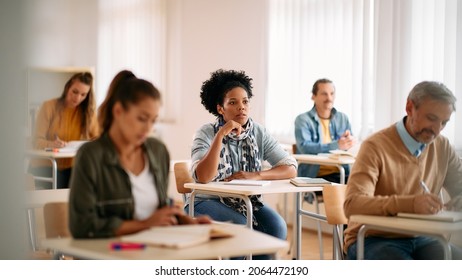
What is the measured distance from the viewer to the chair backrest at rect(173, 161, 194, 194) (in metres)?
3.05

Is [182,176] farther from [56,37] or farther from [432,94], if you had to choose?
[432,94]

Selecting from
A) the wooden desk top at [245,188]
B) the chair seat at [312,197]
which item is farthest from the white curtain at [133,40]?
the chair seat at [312,197]

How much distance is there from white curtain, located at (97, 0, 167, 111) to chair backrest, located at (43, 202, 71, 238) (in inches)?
17.2

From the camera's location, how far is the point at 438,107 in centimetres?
296

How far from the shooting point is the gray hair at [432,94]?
9.75 feet

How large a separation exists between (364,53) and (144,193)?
5.95ft

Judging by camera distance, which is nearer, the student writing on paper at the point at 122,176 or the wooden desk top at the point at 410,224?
the student writing on paper at the point at 122,176

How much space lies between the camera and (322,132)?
201 inches

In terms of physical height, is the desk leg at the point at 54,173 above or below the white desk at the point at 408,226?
above

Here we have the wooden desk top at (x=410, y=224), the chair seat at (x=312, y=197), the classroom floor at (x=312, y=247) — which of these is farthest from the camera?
the chair seat at (x=312, y=197)

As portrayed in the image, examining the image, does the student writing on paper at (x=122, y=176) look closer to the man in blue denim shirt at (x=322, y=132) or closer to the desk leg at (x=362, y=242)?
the desk leg at (x=362, y=242)

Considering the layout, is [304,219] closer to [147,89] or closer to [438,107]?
[438,107]

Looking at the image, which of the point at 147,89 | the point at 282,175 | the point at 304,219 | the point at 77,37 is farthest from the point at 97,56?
the point at 304,219

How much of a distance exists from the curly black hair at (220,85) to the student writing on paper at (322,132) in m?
1.20
